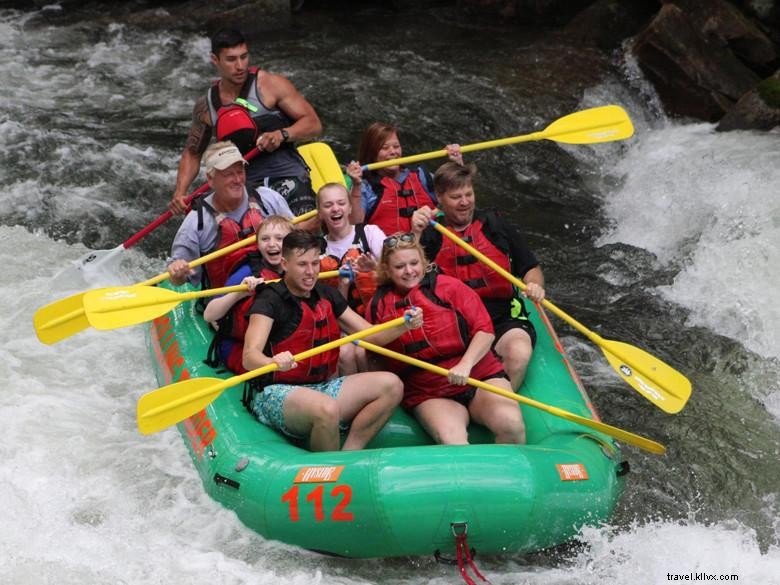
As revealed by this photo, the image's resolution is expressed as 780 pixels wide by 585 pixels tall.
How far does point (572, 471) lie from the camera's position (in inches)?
169

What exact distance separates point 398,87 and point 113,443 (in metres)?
4.65

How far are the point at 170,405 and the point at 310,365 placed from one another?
54 cm

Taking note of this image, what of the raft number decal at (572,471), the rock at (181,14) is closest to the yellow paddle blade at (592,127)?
the raft number decal at (572,471)

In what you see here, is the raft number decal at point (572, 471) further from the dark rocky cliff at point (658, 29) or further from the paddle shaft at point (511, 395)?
the dark rocky cliff at point (658, 29)

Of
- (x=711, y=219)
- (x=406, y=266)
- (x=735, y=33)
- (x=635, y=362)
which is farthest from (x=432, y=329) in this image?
(x=735, y=33)

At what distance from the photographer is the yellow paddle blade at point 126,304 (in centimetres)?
489

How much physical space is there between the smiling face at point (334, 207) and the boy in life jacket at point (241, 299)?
18 cm

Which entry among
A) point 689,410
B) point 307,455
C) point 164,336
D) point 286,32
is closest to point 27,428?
point 164,336

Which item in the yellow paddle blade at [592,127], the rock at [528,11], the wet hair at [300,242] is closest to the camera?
the wet hair at [300,242]

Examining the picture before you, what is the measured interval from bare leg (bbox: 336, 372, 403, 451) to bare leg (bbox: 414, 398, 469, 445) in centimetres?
15

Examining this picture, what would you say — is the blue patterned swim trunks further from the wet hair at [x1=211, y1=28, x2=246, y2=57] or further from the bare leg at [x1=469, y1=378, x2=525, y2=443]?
the wet hair at [x1=211, y1=28, x2=246, y2=57]

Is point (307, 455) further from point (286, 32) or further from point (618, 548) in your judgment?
point (286, 32)

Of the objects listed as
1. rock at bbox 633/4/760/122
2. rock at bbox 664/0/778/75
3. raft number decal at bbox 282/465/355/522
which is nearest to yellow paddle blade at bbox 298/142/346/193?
raft number decal at bbox 282/465/355/522

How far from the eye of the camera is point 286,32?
409 inches
